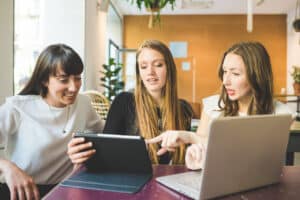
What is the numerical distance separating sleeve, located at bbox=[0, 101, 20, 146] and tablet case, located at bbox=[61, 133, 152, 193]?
0.47m

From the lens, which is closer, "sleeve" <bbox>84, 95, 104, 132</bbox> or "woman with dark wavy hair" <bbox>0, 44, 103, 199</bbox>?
"woman with dark wavy hair" <bbox>0, 44, 103, 199</bbox>

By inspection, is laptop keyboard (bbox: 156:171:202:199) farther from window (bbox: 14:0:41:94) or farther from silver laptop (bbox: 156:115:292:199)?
window (bbox: 14:0:41:94)

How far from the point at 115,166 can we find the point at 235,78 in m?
0.64

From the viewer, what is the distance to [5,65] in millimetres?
2197

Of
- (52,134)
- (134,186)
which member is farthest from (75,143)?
(52,134)

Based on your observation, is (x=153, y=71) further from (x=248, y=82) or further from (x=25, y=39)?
(x=25, y=39)

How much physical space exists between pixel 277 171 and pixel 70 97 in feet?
2.91

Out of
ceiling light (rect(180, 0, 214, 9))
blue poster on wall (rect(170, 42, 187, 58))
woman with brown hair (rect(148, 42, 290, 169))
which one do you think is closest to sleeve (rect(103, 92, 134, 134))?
woman with brown hair (rect(148, 42, 290, 169))

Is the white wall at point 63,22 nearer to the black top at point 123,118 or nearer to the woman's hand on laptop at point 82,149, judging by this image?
the black top at point 123,118

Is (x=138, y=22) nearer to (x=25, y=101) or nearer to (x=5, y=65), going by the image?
(x=5, y=65)

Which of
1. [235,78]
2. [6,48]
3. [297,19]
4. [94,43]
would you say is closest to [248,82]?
[235,78]

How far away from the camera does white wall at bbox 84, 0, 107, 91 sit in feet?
12.1

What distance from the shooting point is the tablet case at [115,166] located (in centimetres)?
88

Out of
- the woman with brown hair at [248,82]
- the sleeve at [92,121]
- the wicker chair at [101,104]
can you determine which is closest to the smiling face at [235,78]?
the woman with brown hair at [248,82]
